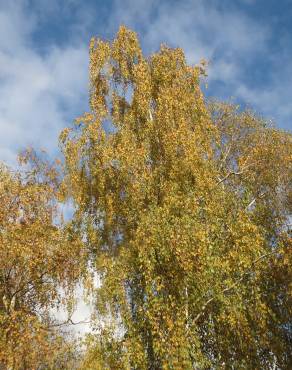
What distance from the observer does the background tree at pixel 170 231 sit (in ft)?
43.1

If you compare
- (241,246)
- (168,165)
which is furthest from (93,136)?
(241,246)

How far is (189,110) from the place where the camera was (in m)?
20.0

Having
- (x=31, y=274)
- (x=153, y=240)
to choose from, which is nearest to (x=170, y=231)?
(x=153, y=240)

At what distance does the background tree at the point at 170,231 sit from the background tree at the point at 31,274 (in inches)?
54.9

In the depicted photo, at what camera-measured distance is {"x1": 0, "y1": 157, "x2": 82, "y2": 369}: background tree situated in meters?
14.0

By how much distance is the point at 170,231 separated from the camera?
1375 cm

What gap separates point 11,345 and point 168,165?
8656mm

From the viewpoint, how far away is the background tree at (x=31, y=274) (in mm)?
13977

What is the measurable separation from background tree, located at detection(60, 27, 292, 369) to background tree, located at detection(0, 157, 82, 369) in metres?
1.39

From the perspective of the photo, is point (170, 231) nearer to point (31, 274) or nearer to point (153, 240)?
point (153, 240)

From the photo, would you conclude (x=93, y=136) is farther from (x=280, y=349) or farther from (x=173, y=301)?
(x=280, y=349)

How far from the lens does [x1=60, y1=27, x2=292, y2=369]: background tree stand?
13.1 meters

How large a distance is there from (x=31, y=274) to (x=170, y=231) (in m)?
5.92

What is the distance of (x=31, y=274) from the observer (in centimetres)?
1614
